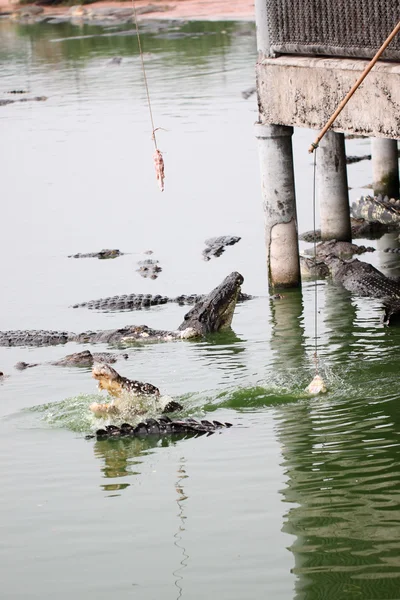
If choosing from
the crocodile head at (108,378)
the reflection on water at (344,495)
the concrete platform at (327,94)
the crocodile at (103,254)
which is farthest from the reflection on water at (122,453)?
the crocodile at (103,254)

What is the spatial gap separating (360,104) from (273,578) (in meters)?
6.64

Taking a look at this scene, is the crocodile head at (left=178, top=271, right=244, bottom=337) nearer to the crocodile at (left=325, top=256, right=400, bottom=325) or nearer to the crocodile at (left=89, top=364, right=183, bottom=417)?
the crocodile at (left=325, top=256, right=400, bottom=325)

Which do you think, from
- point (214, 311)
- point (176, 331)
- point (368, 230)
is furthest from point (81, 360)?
point (368, 230)

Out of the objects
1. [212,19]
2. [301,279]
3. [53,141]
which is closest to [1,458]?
[301,279]

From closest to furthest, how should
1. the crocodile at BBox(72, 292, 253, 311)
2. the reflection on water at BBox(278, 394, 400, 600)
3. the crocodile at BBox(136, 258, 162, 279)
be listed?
the reflection on water at BBox(278, 394, 400, 600), the crocodile at BBox(72, 292, 253, 311), the crocodile at BBox(136, 258, 162, 279)

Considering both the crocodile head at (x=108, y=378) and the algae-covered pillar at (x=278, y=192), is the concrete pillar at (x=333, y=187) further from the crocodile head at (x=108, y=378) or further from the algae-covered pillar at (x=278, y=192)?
the crocodile head at (x=108, y=378)

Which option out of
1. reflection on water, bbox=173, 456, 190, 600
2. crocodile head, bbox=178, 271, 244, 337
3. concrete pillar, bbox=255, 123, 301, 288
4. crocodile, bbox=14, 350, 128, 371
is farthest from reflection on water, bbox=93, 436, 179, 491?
concrete pillar, bbox=255, 123, 301, 288

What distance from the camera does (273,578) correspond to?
24.7 ft

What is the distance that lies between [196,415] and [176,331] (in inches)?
127

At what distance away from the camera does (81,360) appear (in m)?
13.1

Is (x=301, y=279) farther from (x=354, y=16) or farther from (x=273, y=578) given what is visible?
(x=273, y=578)

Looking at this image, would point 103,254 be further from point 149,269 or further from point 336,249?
point 336,249

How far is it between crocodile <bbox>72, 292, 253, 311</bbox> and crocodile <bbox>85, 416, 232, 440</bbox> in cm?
515

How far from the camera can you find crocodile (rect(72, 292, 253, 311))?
51.5ft
